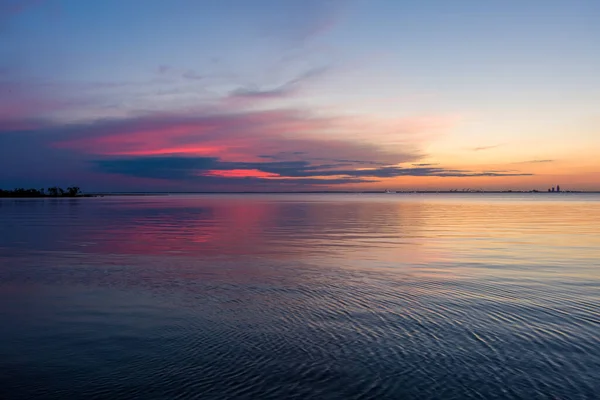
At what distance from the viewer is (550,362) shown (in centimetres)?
1007

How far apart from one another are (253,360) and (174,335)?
3.00 metres

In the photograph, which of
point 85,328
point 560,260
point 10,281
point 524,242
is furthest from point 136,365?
point 524,242

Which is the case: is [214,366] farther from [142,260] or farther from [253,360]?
[142,260]

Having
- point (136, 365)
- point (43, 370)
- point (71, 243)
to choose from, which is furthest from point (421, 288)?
point (71, 243)

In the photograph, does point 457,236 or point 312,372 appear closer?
point 312,372

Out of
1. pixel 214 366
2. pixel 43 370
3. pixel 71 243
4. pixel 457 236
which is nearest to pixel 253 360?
pixel 214 366

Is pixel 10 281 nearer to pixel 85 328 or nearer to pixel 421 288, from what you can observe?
pixel 85 328

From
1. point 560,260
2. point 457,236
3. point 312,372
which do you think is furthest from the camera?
point 457,236

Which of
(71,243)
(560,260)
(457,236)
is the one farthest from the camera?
(457,236)

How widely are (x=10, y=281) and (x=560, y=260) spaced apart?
89.7 feet

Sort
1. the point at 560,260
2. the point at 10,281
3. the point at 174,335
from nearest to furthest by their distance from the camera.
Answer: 1. the point at 174,335
2. the point at 10,281
3. the point at 560,260

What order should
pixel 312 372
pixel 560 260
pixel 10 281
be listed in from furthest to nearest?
pixel 560 260, pixel 10 281, pixel 312 372

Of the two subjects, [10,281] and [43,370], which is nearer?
[43,370]

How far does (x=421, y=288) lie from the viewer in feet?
57.1
